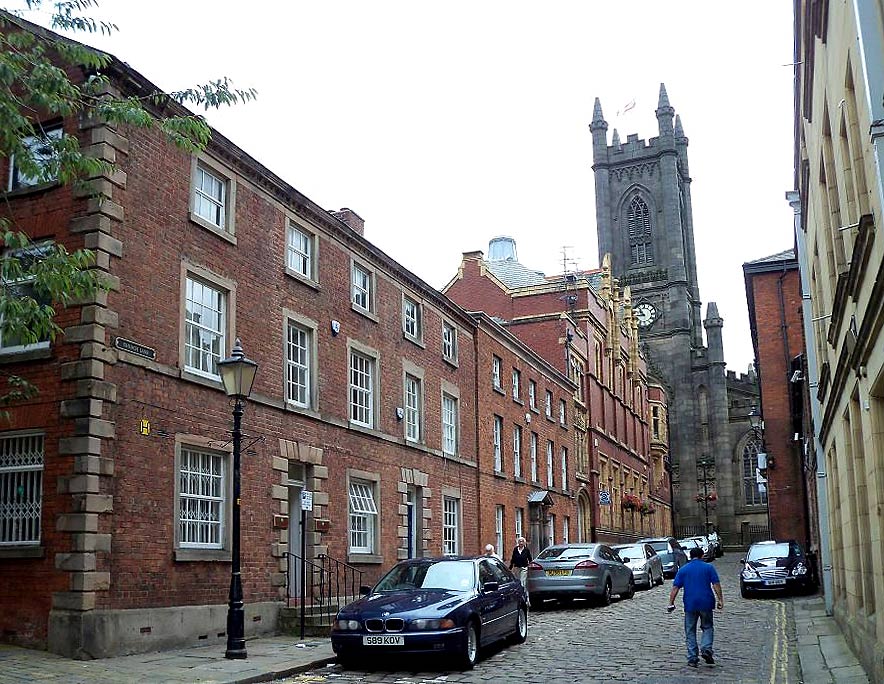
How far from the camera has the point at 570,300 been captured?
47.2m

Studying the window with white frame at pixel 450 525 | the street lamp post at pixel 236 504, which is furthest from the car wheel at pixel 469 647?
the window with white frame at pixel 450 525

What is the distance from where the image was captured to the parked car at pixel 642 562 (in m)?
29.4

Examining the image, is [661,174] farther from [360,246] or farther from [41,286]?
[41,286]

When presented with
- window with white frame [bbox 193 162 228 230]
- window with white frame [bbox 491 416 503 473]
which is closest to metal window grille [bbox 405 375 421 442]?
window with white frame [bbox 491 416 503 473]

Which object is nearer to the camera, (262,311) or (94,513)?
(94,513)

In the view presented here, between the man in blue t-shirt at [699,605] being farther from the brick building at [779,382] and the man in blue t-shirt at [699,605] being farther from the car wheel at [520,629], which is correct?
the brick building at [779,382]

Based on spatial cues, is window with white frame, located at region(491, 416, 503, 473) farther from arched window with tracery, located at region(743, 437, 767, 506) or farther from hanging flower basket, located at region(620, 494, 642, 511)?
arched window with tracery, located at region(743, 437, 767, 506)

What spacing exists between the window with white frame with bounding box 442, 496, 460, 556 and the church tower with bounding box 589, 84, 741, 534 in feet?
167

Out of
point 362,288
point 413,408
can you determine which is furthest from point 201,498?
point 413,408

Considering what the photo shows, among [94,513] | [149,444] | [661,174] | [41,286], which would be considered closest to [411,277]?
[149,444]

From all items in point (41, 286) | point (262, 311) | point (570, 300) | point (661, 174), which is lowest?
point (41, 286)

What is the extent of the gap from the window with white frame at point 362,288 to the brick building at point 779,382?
69.0ft

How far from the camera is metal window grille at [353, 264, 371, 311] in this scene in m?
Result: 23.1

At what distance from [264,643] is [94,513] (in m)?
4.06
